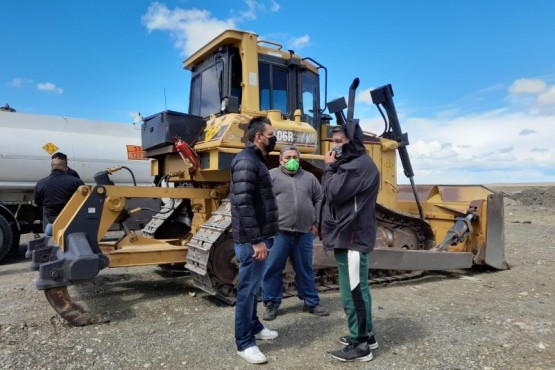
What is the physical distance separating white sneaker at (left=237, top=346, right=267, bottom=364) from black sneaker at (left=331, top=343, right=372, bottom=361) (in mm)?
575

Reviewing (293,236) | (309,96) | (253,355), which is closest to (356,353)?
(253,355)

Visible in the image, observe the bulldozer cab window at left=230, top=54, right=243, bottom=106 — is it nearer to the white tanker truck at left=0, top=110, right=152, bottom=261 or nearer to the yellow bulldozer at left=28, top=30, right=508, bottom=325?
the yellow bulldozer at left=28, top=30, right=508, bottom=325

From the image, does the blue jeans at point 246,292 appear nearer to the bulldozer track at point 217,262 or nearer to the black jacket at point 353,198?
the black jacket at point 353,198

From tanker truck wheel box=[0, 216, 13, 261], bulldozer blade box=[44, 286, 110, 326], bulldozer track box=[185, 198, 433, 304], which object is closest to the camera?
bulldozer blade box=[44, 286, 110, 326]

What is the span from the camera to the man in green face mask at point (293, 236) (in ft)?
15.5

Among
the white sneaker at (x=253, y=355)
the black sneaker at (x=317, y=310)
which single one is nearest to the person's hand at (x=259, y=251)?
the white sneaker at (x=253, y=355)

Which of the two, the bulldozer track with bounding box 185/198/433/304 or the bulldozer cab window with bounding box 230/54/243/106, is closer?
the bulldozer track with bounding box 185/198/433/304

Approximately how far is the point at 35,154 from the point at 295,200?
684 centimetres

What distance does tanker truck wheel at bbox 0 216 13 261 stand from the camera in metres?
8.58

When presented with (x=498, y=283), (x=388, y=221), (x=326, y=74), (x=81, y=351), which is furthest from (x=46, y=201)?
(x=498, y=283)

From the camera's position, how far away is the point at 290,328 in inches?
169

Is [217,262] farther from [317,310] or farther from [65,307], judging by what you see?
[65,307]

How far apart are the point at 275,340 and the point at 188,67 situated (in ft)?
14.7

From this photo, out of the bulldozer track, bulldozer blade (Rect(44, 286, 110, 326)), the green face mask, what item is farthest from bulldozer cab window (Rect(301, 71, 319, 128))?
bulldozer blade (Rect(44, 286, 110, 326))
